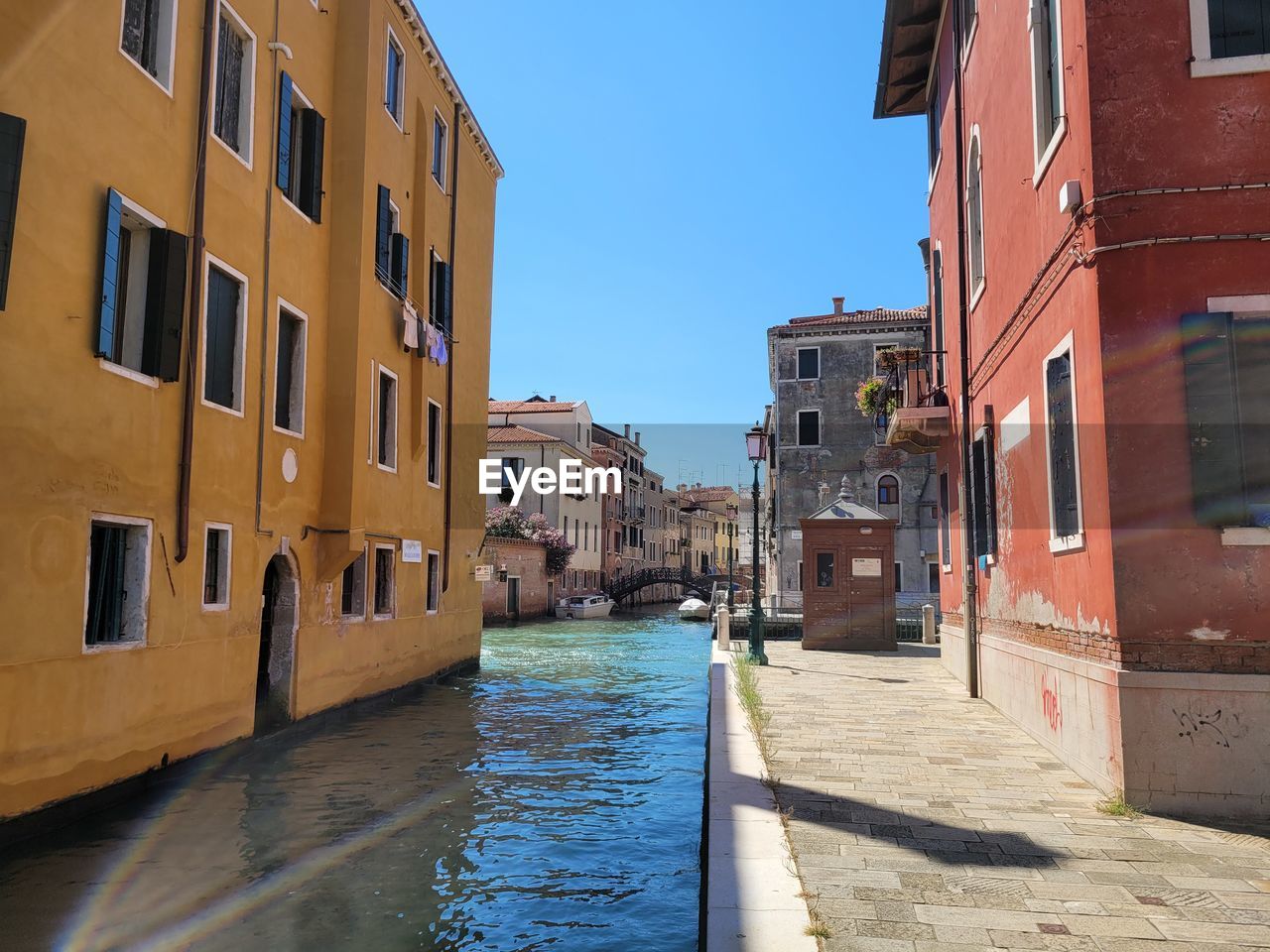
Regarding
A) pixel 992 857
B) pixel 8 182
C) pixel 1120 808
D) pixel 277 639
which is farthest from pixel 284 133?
pixel 1120 808

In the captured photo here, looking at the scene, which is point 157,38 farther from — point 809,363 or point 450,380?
point 809,363

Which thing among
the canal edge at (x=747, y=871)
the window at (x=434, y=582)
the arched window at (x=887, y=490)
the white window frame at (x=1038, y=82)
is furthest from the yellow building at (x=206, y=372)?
the arched window at (x=887, y=490)

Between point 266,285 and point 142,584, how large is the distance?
3.98 m

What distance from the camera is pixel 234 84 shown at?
10.3 meters

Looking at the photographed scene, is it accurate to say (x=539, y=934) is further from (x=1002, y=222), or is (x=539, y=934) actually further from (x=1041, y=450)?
(x=1002, y=222)

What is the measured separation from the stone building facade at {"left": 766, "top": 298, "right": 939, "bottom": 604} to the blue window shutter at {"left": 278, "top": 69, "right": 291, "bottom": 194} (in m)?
26.3

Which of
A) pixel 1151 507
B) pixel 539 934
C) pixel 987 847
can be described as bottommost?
pixel 539 934

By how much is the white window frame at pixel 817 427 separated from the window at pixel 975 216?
24634 millimetres

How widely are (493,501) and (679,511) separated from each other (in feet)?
112

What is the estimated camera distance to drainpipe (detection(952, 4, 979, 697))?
37.6ft

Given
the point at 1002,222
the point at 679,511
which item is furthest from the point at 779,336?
the point at 679,511

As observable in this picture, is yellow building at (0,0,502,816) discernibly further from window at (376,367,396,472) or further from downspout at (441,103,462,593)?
downspout at (441,103,462,593)

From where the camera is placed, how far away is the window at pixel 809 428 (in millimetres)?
36875

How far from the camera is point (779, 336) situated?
123 feet
